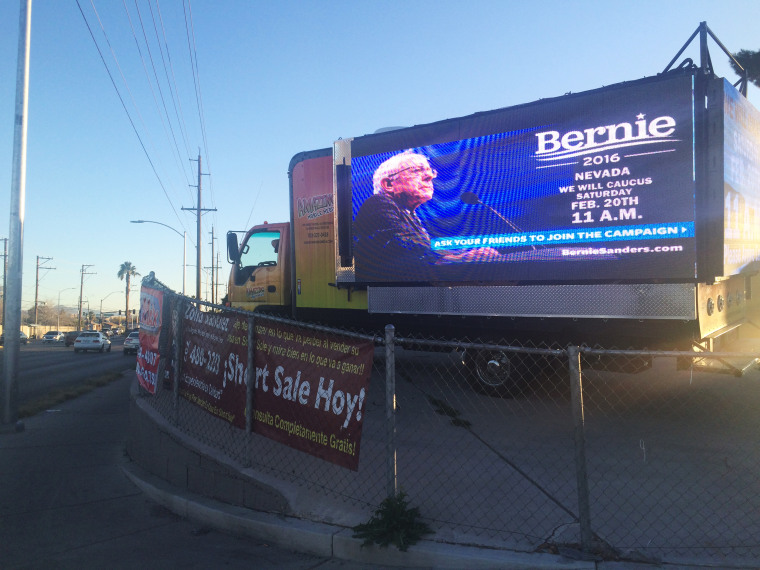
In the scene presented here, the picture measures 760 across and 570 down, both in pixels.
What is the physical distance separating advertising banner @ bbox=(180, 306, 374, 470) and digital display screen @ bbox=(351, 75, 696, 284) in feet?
9.50

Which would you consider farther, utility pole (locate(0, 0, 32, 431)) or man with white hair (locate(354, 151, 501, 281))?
utility pole (locate(0, 0, 32, 431))

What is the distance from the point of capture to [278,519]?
437 centimetres

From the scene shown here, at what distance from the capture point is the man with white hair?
303 inches

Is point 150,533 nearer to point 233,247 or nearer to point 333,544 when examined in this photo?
point 333,544

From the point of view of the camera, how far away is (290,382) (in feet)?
16.0

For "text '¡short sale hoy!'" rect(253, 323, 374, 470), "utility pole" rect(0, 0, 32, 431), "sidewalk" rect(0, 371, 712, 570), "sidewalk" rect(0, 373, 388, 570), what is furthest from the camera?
"utility pole" rect(0, 0, 32, 431)

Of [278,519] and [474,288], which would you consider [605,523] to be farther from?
[474,288]

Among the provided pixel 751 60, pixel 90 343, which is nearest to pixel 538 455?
pixel 751 60

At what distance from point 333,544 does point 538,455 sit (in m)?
2.51

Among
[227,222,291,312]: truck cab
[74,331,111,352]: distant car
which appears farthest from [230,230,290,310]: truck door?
[74,331,111,352]: distant car

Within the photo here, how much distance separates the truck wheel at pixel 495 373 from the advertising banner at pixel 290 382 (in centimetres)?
337

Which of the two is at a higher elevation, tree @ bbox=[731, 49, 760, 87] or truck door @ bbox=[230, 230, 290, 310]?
tree @ bbox=[731, 49, 760, 87]

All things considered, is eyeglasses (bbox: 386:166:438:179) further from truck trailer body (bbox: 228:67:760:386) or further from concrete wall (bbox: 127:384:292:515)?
concrete wall (bbox: 127:384:292:515)

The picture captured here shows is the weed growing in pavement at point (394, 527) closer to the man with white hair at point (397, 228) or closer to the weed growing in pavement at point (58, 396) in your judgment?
the man with white hair at point (397, 228)
